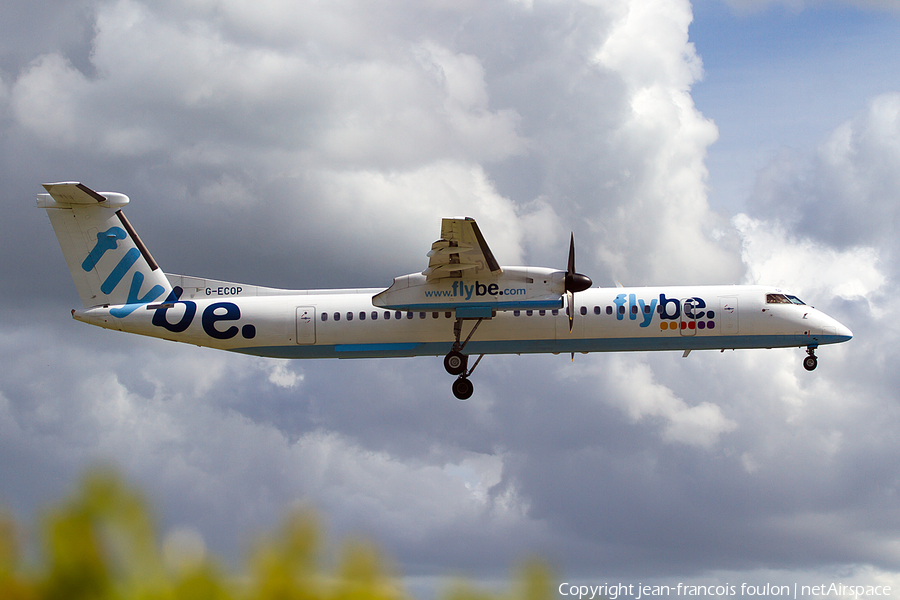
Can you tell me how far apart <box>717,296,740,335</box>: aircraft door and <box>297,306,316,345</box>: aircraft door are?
16.7 m

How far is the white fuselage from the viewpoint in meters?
32.5

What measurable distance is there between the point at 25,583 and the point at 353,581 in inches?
40.2

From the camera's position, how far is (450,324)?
3291 cm

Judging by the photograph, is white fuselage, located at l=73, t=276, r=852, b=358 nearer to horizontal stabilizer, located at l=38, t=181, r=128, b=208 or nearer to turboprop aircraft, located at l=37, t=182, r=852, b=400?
turboprop aircraft, located at l=37, t=182, r=852, b=400

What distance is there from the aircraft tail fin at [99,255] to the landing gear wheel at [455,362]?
1213cm

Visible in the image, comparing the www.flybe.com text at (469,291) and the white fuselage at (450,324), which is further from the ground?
the www.flybe.com text at (469,291)

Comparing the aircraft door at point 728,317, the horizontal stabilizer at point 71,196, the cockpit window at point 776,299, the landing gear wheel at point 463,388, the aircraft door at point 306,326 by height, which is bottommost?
the landing gear wheel at point 463,388

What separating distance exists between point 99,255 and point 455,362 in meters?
15.8

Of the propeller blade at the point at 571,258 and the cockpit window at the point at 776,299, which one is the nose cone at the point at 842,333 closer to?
the cockpit window at the point at 776,299

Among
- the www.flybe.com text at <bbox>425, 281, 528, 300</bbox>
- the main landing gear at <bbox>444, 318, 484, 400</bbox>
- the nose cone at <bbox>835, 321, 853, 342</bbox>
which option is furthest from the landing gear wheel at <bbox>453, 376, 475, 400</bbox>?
the nose cone at <bbox>835, 321, 853, 342</bbox>

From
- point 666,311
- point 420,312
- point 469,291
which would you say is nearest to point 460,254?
point 469,291

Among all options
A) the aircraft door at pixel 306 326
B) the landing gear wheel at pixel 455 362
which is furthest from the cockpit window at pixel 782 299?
the aircraft door at pixel 306 326

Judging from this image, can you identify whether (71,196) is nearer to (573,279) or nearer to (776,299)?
(573,279)

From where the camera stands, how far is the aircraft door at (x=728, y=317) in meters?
32.9
